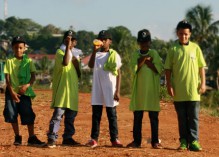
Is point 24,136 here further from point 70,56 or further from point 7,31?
point 7,31

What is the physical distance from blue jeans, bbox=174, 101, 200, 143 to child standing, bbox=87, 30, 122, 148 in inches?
33.0

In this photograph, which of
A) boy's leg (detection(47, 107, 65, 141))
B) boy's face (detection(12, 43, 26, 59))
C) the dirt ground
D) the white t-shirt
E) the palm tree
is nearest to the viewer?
the dirt ground

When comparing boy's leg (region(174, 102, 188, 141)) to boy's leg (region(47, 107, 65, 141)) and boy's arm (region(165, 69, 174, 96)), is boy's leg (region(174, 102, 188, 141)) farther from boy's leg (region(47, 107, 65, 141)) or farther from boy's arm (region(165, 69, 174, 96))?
boy's leg (region(47, 107, 65, 141))

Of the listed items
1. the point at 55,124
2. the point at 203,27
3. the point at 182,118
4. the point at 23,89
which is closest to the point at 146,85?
the point at 182,118

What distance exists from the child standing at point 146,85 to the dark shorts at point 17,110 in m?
1.39

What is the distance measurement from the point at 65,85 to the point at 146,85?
1.07m

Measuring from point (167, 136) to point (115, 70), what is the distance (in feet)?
7.37

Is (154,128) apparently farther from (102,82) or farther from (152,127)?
(102,82)

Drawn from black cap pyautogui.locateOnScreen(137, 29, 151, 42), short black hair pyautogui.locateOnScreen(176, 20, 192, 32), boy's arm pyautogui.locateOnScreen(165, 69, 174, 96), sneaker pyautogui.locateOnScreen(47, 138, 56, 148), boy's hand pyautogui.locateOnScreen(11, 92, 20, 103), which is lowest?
sneaker pyautogui.locateOnScreen(47, 138, 56, 148)

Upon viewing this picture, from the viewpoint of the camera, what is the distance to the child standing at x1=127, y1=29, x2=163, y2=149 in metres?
7.04

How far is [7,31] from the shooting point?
134 metres

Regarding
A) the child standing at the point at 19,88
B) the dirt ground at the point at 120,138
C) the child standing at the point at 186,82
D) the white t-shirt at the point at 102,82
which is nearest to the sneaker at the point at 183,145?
the child standing at the point at 186,82

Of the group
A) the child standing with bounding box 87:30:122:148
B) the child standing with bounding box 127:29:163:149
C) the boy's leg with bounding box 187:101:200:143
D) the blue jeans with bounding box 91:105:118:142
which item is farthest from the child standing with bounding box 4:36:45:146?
the boy's leg with bounding box 187:101:200:143

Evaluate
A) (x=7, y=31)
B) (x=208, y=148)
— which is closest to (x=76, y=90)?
(x=208, y=148)
